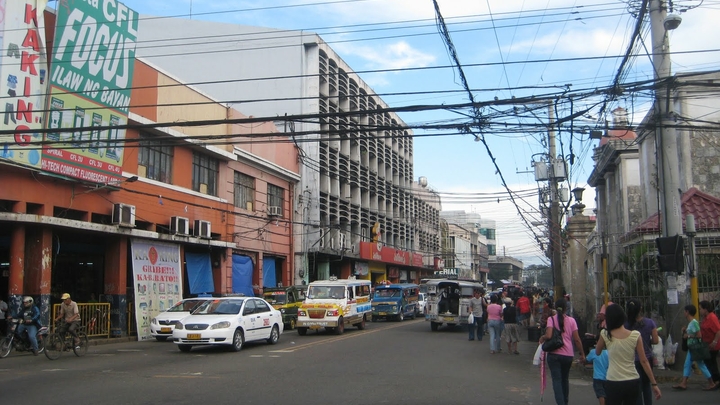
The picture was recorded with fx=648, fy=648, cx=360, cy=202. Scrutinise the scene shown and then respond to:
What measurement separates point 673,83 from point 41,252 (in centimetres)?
1926

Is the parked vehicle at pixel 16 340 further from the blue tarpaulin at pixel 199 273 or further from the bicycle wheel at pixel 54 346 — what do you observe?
the blue tarpaulin at pixel 199 273

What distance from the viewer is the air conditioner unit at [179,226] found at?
2767 centimetres

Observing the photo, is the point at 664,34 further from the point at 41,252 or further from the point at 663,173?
the point at 41,252

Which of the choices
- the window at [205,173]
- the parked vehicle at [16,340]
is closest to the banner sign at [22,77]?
the parked vehicle at [16,340]

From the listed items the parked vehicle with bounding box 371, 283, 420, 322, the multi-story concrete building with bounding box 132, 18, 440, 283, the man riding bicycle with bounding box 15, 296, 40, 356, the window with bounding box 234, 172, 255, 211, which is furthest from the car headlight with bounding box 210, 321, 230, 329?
the parked vehicle with bounding box 371, 283, 420, 322

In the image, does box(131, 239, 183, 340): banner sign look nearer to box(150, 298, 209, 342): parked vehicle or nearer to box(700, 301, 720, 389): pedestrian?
box(150, 298, 209, 342): parked vehicle

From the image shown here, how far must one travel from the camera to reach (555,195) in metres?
25.6

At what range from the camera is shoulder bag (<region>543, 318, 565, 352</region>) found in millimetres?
9445

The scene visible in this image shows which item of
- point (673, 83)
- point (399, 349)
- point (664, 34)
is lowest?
point (399, 349)

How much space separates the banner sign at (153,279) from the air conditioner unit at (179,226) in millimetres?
771

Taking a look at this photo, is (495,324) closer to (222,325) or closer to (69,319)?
(222,325)

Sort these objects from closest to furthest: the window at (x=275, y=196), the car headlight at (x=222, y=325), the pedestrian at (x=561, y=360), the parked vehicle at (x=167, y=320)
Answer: the pedestrian at (x=561, y=360) < the car headlight at (x=222, y=325) < the parked vehicle at (x=167, y=320) < the window at (x=275, y=196)

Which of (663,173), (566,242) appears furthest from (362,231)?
(663,173)

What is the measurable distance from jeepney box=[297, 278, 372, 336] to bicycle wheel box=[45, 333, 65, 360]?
398 inches
